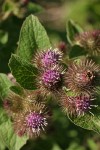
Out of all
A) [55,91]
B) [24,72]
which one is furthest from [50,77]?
[24,72]

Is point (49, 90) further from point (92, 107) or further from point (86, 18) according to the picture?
point (86, 18)

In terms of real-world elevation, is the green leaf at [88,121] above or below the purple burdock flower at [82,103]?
below

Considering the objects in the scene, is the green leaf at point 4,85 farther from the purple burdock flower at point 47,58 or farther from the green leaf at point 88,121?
the green leaf at point 88,121

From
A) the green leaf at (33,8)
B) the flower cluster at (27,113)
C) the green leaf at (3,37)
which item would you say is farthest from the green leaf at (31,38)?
the green leaf at (33,8)

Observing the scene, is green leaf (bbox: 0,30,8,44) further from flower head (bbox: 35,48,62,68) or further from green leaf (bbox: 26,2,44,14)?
flower head (bbox: 35,48,62,68)

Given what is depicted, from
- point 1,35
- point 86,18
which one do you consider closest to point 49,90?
point 1,35

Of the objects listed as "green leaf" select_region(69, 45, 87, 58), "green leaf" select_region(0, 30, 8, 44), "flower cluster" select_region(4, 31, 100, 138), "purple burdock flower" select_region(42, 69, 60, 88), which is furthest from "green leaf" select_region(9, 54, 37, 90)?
"green leaf" select_region(0, 30, 8, 44)
